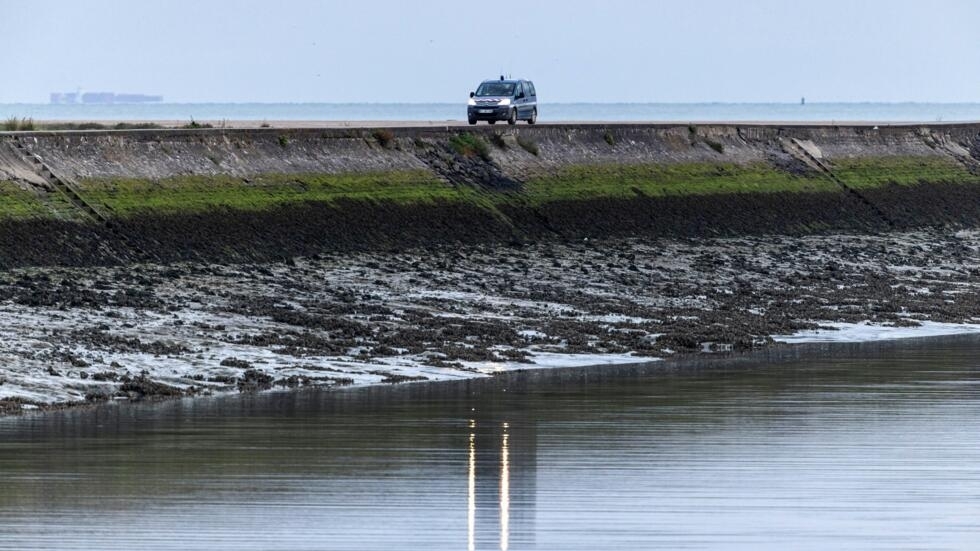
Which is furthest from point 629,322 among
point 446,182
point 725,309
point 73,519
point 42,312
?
point 73,519

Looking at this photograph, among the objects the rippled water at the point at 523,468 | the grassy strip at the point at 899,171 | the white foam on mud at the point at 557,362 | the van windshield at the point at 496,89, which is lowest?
the rippled water at the point at 523,468

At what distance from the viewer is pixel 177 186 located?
37.8m

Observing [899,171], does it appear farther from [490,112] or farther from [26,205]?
[26,205]

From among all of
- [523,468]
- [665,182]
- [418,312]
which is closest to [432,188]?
[665,182]

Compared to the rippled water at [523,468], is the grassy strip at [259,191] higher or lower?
higher

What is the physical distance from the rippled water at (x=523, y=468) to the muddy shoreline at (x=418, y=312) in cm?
151

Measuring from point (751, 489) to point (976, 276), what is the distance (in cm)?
2680

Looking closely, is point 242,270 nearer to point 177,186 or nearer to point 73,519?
point 177,186

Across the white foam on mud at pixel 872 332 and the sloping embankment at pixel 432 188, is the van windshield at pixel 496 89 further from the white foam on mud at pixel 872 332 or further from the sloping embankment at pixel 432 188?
the white foam on mud at pixel 872 332

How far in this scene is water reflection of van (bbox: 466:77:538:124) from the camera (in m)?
57.7

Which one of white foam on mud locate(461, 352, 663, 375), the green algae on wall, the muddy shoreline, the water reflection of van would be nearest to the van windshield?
the water reflection of van

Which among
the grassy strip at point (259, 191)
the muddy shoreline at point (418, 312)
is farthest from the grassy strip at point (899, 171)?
the grassy strip at point (259, 191)

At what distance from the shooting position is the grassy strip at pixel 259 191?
36.2 meters

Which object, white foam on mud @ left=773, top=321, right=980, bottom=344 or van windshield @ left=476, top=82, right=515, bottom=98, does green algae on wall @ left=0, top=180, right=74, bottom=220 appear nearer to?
white foam on mud @ left=773, top=321, right=980, bottom=344
